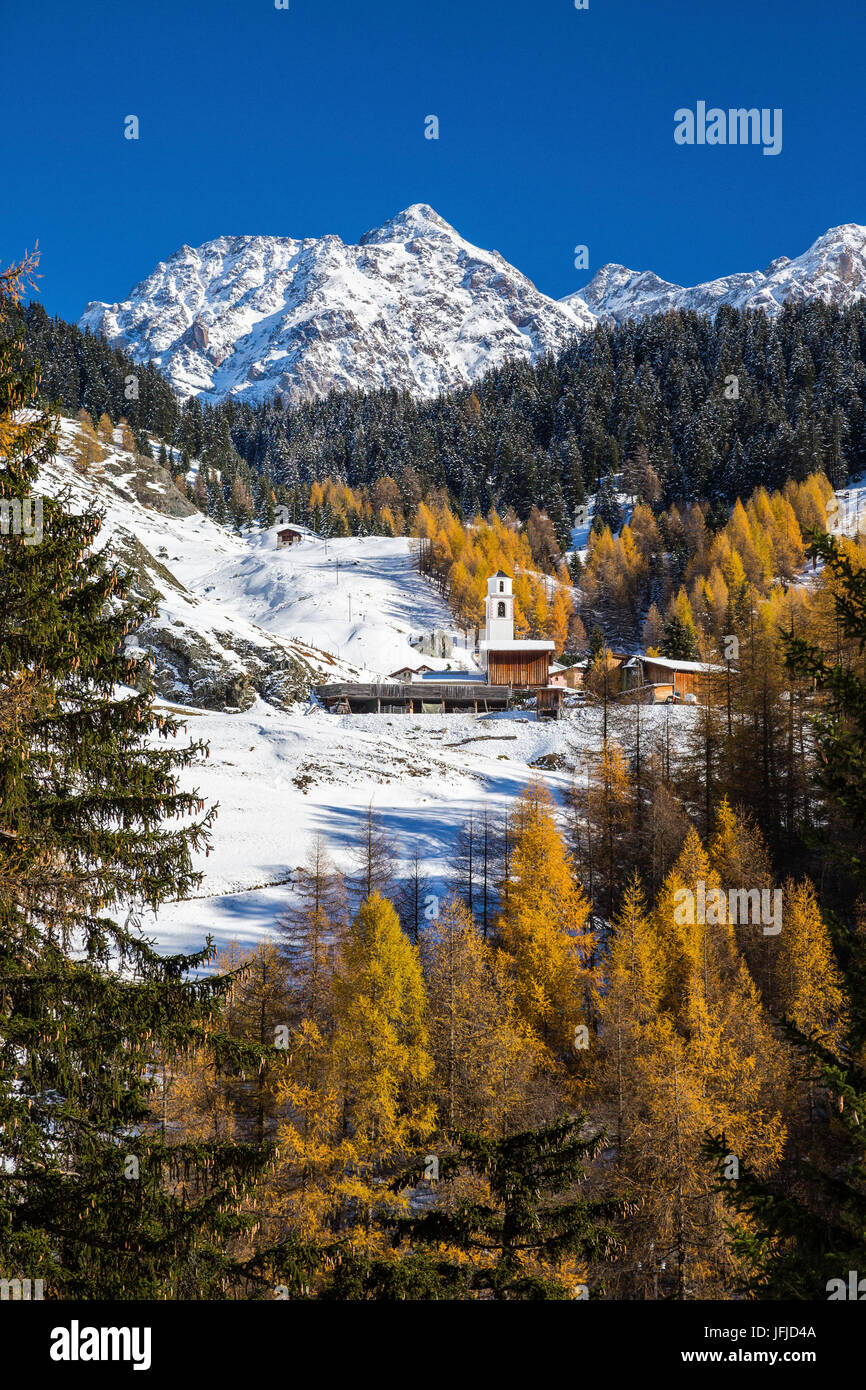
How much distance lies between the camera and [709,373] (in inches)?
6393

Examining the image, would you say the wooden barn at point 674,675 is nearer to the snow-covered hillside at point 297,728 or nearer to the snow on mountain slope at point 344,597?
the snow-covered hillside at point 297,728

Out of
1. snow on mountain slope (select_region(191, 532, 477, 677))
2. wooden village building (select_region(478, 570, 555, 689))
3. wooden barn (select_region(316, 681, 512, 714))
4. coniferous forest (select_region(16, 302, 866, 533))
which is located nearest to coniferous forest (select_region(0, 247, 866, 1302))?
wooden barn (select_region(316, 681, 512, 714))

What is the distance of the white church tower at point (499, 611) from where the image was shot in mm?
79181

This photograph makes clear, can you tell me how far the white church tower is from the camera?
7918cm

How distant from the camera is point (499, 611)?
8056 centimetres

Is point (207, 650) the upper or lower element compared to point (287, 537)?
lower

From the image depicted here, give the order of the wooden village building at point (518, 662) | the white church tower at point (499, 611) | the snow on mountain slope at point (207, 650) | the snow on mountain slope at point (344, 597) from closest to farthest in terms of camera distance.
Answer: the snow on mountain slope at point (207, 650)
the wooden village building at point (518, 662)
the white church tower at point (499, 611)
the snow on mountain slope at point (344, 597)

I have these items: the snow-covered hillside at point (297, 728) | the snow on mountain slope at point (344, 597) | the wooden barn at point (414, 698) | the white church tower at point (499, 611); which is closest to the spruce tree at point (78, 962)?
the snow-covered hillside at point (297, 728)

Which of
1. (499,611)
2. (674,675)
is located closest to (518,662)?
(499,611)

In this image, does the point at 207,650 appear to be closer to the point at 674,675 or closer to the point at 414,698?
the point at 414,698

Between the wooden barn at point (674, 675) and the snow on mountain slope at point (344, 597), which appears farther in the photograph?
the snow on mountain slope at point (344, 597)

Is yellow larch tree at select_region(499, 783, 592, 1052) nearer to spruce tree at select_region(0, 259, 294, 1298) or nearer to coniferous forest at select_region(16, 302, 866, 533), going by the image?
spruce tree at select_region(0, 259, 294, 1298)
